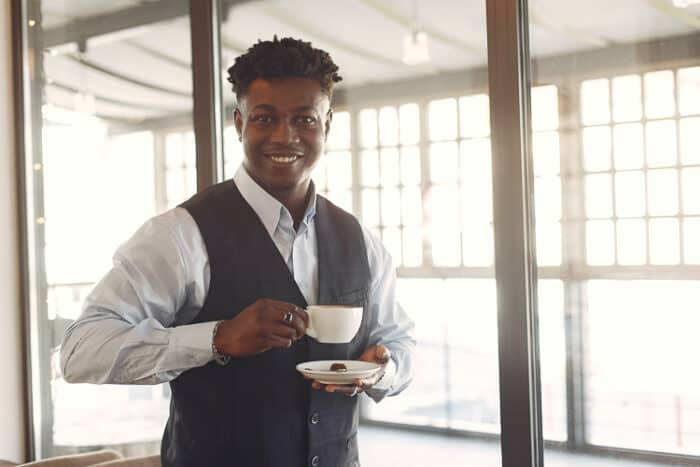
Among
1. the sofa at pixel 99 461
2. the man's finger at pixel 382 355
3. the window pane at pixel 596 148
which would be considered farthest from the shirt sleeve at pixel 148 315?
the window pane at pixel 596 148

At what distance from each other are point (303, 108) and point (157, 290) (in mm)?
422

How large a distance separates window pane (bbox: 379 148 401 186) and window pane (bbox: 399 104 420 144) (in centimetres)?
5

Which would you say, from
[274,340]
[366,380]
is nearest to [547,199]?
[366,380]

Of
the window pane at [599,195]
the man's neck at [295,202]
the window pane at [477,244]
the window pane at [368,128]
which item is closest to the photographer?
the man's neck at [295,202]

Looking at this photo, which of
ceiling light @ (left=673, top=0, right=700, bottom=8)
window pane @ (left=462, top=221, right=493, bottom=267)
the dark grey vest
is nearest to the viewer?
the dark grey vest

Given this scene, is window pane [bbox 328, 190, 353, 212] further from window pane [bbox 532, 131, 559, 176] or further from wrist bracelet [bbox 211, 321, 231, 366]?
wrist bracelet [bbox 211, 321, 231, 366]

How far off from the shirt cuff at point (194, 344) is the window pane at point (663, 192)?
3.68 ft

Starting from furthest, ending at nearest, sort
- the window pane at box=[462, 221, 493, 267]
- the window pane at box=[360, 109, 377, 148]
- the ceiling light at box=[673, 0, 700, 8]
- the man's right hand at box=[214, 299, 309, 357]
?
the window pane at box=[360, 109, 377, 148]
the window pane at box=[462, 221, 493, 267]
the ceiling light at box=[673, 0, 700, 8]
the man's right hand at box=[214, 299, 309, 357]

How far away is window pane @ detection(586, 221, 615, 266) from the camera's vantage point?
194cm

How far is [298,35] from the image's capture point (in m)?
2.47

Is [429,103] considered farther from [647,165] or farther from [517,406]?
[517,406]

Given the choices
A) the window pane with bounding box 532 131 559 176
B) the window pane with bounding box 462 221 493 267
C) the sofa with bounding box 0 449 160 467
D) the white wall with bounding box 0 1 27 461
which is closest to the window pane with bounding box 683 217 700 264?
the window pane with bounding box 532 131 559 176

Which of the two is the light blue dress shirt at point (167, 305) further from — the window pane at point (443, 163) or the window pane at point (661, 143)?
the window pane at point (661, 143)

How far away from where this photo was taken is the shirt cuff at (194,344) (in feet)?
4.23
